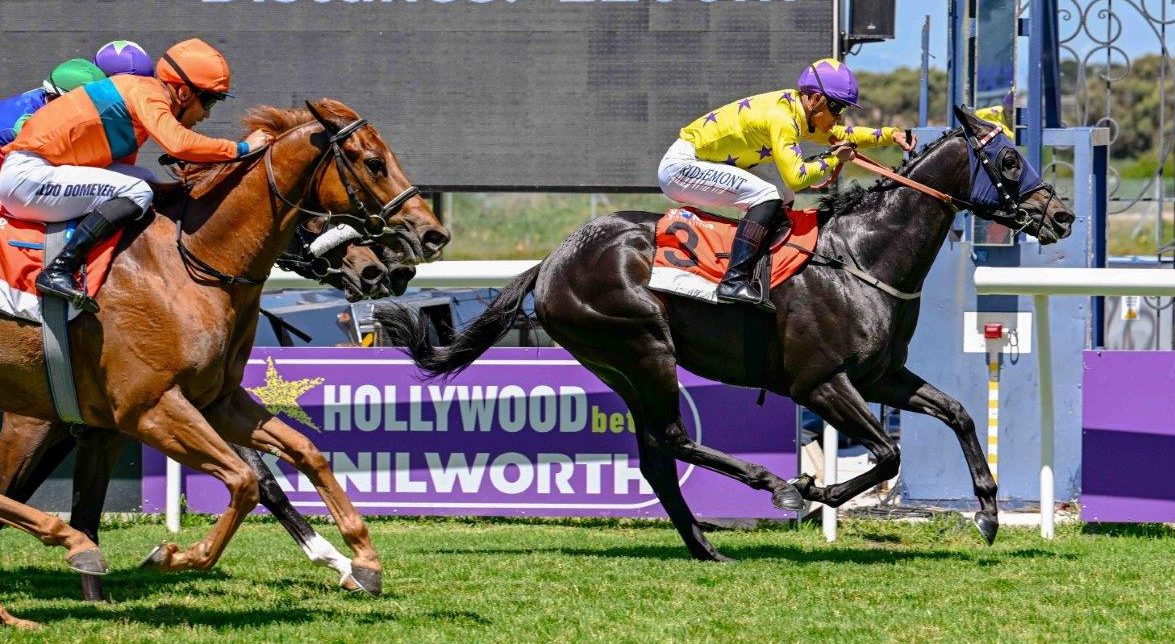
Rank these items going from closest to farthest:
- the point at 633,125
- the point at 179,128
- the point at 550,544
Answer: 1. the point at 179,128
2. the point at 550,544
3. the point at 633,125

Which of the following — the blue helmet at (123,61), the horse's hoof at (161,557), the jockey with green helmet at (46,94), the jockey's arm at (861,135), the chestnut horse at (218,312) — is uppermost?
the blue helmet at (123,61)

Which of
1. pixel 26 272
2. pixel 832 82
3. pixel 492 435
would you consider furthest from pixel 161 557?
pixel 832 82

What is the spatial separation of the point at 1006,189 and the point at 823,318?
949 mm

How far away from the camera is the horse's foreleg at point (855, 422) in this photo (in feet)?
20.5

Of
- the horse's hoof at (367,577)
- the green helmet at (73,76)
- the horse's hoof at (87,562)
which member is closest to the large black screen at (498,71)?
the green helmet at (73,76)

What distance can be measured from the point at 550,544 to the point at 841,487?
4.72 feet

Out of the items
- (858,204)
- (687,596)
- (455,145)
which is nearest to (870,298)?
(858,204)

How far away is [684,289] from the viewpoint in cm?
643

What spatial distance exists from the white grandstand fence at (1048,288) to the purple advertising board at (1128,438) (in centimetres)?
26

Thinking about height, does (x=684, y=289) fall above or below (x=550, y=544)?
above

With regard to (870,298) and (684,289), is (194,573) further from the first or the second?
(870,298)

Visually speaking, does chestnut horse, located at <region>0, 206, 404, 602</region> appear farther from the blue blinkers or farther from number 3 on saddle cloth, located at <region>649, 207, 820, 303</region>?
the blue blinkers

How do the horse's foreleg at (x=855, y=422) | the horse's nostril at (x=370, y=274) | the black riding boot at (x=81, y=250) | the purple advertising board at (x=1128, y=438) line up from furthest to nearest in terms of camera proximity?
1. the purple advertising board at (x=1128, y=438)
2. the horse's foreleg at (x=855, y=422)
3. the horse's nostril at (x=370, y=274)
4. the black riding boot at (x=81, y=250)

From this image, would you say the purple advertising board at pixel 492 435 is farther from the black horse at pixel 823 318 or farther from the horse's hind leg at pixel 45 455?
the horse's hind leg at pixel 45 455
